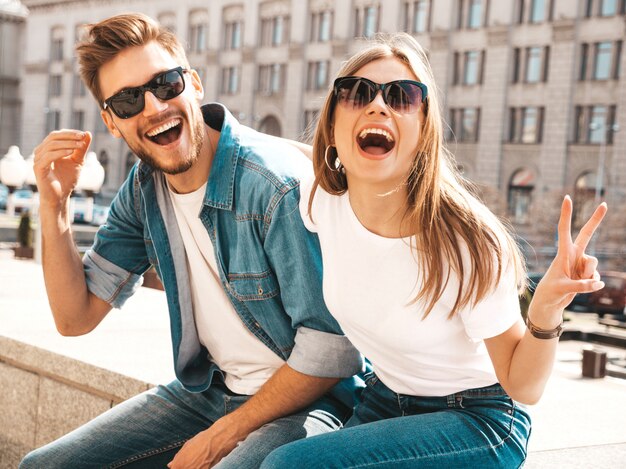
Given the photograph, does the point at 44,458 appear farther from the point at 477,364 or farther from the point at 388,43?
the point at 388,43

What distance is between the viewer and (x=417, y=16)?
4694 cm

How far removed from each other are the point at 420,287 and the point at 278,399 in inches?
22.9

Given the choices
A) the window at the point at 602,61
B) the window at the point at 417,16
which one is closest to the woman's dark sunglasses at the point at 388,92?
Result: the window at the point at 602,61


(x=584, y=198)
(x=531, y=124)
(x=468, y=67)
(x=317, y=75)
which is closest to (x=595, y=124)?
(x=531, y=124)

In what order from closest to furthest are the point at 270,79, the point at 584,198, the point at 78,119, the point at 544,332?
the point at 544,332, the point at 584,198, the point at 270,79, the point at 78,119

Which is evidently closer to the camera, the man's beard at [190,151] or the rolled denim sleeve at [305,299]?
the rolled denim sleeve at [305,299]

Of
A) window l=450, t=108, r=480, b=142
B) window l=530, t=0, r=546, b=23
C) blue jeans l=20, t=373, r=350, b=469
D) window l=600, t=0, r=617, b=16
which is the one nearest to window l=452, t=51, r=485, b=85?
window l=450, t=108, r=480, b=142

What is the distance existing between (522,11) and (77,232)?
26.2 metres

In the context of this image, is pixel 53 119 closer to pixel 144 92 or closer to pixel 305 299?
pixel 144 92

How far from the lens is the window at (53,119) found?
64.4 m

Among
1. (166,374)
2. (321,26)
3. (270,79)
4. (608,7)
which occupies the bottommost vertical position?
(166,374)

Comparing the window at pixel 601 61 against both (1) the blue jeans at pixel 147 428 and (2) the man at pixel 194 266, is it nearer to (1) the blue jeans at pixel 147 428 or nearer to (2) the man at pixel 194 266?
(2) the man at pixel 194 266

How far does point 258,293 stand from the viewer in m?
2.52

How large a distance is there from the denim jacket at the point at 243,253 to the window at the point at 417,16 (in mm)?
45510
